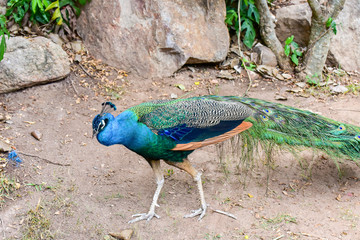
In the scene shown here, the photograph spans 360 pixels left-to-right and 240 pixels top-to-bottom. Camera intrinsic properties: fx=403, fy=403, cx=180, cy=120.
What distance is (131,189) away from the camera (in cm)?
423

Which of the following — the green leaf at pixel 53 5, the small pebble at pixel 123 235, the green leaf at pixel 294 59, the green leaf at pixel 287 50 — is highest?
the green leaf at pixel 53 5

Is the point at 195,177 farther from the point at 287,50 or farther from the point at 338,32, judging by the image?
the point at 338,32

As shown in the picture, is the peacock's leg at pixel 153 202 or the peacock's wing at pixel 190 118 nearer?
the peacock's wing at pixel 190 118

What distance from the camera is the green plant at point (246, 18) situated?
6.68m

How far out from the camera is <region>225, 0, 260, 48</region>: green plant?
668 centimetres

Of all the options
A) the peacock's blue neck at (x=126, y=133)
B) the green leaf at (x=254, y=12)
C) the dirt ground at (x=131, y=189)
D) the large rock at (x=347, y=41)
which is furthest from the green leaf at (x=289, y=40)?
the peacock's blue neck at (x=126, y=133)

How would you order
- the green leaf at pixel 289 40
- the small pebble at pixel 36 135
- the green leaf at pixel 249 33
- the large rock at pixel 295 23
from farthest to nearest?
the large rock at pixel 295 23, the green leaf at pixel 249 33, the green leaf at pixel 289 40, the small pebble at pixel 36 135

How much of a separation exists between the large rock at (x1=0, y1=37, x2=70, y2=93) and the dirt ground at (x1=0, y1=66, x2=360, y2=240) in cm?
15

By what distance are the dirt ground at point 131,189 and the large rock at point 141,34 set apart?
0.83m

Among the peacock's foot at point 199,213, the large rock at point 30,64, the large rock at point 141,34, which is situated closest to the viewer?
the peacock's foot at point 199,213

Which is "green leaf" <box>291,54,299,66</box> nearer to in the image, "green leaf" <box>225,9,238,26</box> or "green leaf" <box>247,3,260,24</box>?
"green leaf" <box>247,3,260,24</box>

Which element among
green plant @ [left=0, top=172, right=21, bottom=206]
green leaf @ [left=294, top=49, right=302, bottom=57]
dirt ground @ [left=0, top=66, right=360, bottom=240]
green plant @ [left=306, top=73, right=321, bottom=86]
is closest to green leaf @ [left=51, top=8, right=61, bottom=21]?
dirt ground @ [left=0, top=66, right=360, bottom=240]

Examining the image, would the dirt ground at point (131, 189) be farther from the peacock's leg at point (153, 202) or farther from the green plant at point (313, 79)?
the green plant at point (313, 79)

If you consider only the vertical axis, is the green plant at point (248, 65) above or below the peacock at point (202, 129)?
below
